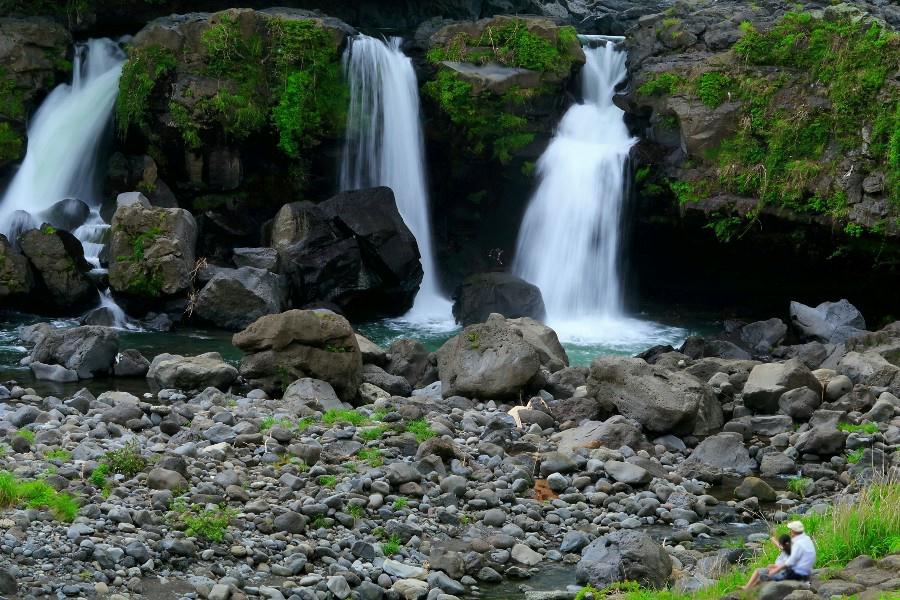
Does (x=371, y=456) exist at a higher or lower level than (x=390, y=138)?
lower

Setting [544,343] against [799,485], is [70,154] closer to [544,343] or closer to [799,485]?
[544,343]

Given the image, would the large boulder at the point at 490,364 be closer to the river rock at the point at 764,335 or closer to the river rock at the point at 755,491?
the river rock at the point at 755,491

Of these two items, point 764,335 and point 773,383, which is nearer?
point 773,383

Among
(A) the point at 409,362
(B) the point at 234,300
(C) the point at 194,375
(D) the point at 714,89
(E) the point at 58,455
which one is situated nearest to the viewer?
(E) the point at 58,455

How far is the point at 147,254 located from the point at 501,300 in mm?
6879

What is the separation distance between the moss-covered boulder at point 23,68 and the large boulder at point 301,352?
11.0m

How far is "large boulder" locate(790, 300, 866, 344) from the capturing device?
66.0 feet

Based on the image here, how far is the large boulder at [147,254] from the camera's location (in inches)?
819

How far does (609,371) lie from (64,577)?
779 cm

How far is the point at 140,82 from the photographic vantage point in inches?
914

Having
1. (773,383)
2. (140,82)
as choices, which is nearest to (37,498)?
(773,383)

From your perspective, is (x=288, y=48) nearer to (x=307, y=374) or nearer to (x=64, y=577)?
(x=307, y=374)

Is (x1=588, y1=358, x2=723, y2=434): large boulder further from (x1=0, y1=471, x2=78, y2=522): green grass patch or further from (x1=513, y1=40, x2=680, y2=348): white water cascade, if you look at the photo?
(x1=513, y1=40, x2=680, y2=348): white water cascade

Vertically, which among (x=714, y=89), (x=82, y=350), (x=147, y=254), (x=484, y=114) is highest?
(x=714, y=89)
